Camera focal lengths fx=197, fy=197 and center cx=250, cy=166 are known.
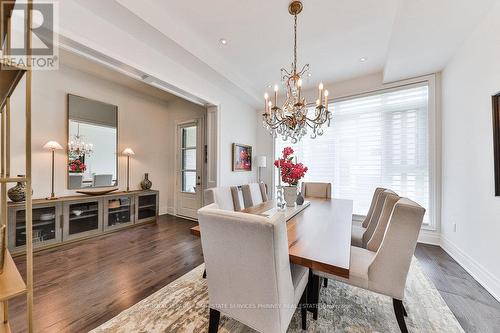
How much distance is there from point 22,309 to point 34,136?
107 inches

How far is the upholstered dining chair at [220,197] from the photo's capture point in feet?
7.50

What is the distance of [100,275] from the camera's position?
223 centimetres

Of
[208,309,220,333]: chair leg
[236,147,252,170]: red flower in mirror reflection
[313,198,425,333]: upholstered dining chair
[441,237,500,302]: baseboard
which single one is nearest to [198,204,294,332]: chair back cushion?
[208,309,220,333]: chair leg

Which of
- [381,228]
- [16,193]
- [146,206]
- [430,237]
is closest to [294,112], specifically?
[381,228]

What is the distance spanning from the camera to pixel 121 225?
3809mm

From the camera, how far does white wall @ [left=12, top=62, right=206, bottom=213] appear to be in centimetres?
313

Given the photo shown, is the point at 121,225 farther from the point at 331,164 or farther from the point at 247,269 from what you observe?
the point at 331,164

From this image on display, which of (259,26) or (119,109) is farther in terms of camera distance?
(119,109)

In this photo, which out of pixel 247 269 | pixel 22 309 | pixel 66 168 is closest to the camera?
pixel 247 269

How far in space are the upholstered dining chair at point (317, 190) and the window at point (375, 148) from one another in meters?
0.76

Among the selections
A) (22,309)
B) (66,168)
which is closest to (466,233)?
(22,309)

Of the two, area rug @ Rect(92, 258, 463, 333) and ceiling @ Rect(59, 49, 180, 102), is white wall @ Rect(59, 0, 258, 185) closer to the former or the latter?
ceiling @ Rect(59, 49, 180, 102)

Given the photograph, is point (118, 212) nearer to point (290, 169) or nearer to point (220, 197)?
point (220, 197)

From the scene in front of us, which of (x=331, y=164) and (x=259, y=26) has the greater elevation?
(x=259, y=26)
